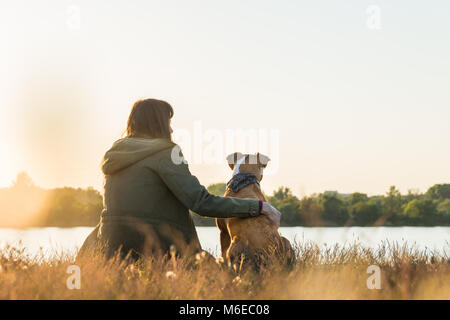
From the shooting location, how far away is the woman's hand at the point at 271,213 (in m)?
4.95

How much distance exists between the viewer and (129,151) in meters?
4.64

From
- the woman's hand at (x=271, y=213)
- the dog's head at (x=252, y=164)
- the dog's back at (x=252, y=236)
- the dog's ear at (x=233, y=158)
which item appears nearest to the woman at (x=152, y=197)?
the woman's hand at (x=271, y=213)

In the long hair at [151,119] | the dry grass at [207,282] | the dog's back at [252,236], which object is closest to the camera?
the dry grass at [207,282]

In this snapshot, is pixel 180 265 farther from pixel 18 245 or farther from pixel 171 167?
pixel 18 245

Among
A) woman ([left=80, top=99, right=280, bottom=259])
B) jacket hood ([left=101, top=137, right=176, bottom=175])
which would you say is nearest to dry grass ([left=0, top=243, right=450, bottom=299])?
woman ([left=80, top=99, right=280, bottom=259])

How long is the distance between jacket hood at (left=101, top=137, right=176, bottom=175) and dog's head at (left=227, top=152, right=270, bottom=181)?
4.11 ft

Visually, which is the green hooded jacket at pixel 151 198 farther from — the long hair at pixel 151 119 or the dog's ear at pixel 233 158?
the dog's ear at pixel 233 158

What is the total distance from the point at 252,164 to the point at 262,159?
15cm

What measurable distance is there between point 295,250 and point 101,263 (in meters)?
2.10

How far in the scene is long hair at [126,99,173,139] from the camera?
4828 millimetres

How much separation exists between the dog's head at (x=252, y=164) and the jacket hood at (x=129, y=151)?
4.11 feet

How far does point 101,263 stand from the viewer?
171 inches

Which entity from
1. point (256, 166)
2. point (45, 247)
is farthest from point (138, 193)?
point (256, 166)

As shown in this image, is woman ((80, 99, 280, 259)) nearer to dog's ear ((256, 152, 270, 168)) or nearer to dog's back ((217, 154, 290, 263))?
dog's back ((217, 154, 290, 263))
